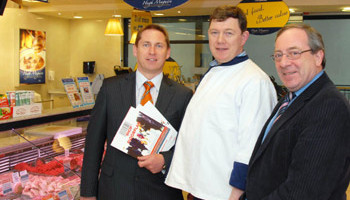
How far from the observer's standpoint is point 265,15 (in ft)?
18.7

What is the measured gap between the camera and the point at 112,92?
2307 mm

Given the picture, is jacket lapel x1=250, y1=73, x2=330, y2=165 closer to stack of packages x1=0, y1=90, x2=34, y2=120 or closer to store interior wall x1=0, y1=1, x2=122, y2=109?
stack of packages x1=0, y1=90, x2=34, y2=120

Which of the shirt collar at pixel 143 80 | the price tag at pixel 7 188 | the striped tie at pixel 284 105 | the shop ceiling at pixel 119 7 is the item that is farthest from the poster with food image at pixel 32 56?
the striped tie at pixel 284 105

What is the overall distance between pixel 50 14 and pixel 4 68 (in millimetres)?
2184

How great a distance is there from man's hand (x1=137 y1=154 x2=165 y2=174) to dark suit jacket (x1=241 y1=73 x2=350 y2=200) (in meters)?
0.77

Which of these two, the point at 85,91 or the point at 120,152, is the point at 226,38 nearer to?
the point at 120,152

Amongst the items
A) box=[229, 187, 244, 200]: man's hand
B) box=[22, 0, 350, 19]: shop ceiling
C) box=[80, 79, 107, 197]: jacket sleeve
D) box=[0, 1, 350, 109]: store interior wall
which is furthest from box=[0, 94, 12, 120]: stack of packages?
box=[0, 1, 350, 109]: store interior wall

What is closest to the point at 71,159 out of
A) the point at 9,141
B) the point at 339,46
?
the point at 9,141

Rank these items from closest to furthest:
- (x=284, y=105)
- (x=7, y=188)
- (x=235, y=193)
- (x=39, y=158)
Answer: (x=284, y=105)
(x=235, y=193)
(x=7, y=188)
(x=39, y=158)

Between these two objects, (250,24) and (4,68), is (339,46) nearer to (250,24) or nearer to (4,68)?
(250,24)

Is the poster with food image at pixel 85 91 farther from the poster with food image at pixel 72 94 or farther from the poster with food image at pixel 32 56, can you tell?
the poster with food image at pixel 32 56

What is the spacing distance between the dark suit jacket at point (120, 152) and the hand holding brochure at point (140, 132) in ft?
0.28

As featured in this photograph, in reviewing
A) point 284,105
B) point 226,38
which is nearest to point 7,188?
point 226,38

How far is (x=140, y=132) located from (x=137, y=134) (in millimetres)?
22
